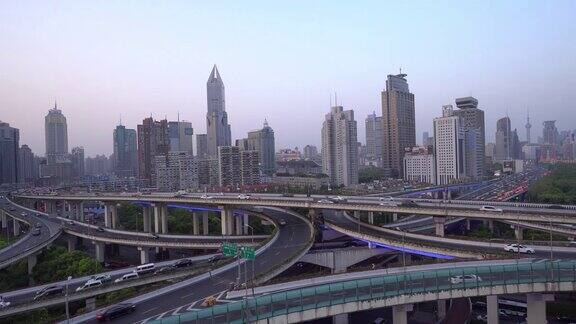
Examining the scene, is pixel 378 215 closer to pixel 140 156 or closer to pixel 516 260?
pixel 516 260

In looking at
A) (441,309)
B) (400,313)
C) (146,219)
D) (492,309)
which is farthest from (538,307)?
(146,219)

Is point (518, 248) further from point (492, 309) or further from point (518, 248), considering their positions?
point (492, 309)

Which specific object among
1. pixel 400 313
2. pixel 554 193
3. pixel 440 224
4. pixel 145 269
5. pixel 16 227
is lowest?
pixel 16 227

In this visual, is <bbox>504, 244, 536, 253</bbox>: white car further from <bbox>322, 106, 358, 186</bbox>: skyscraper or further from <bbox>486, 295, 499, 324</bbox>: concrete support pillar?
<bbox>322, 106, 358, 186</bbox>: skyscraper

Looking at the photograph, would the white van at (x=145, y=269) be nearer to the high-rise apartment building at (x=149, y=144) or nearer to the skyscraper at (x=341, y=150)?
the skyscraper at (x=341, y=150)

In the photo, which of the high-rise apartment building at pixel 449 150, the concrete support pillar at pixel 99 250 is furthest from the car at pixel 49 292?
the high-rise apartment building at pixel 449 150

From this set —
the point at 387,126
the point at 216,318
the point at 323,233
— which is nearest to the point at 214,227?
the point at 323,233

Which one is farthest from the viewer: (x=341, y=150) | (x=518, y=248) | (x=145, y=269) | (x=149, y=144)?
(x=149, y=144)
